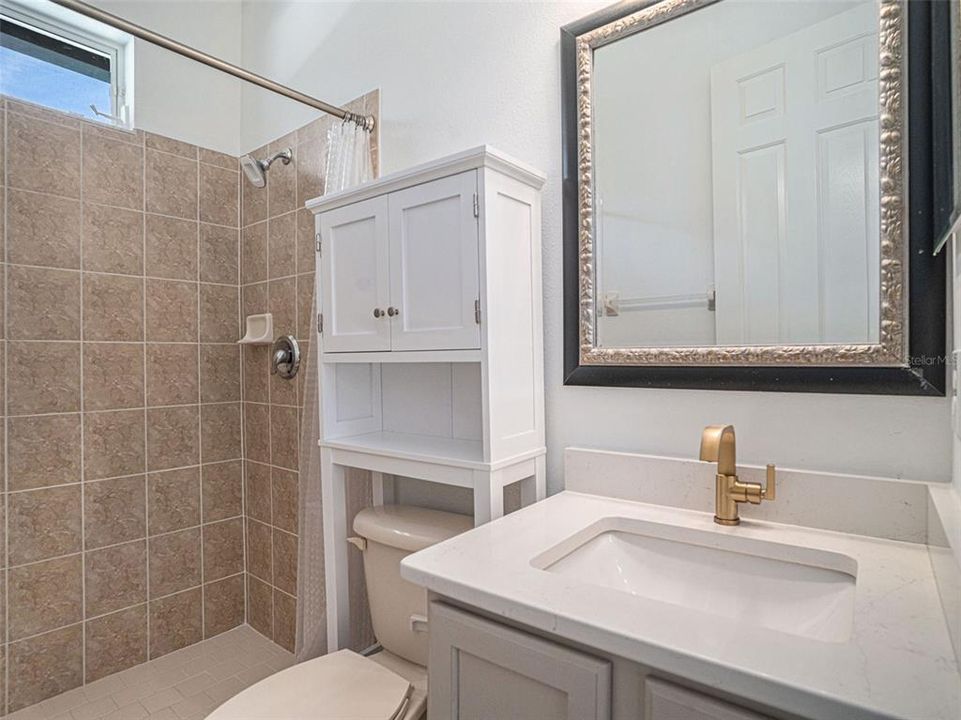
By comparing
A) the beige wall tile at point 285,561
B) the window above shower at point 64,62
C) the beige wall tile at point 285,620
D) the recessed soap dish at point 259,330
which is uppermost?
the window above shower at point 64,62

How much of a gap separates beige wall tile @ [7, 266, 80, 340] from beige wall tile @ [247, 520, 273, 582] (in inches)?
39.2

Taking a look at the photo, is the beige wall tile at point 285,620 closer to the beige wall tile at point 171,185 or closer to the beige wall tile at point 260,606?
the beige wall tile at point 260,606

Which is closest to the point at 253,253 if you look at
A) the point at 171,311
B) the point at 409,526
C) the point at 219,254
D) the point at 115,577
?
the point at 219,254

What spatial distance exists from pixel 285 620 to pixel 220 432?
2.65ft

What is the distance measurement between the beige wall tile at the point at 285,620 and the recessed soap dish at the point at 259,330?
3.32 feet

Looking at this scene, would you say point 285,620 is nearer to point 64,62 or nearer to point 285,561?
point 285,561

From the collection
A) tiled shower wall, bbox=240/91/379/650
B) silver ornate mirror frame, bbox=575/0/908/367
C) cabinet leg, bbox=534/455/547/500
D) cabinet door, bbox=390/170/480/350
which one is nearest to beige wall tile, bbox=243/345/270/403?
tiled shower wall, bbox=240/91/379/650

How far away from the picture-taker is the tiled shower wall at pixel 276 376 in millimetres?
2049

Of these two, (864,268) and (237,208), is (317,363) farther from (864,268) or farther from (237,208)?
(864,268)

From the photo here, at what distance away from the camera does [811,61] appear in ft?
3.32

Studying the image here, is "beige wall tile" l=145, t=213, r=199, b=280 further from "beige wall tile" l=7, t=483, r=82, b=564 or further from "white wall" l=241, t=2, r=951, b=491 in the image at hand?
"beige wall tile" l=7, t=483, r=82, b=564

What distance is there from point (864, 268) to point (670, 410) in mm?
445

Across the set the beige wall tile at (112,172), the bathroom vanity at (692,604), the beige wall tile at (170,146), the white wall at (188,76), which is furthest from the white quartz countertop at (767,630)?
the white wall at (188,76)

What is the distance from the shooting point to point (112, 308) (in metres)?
1.97
